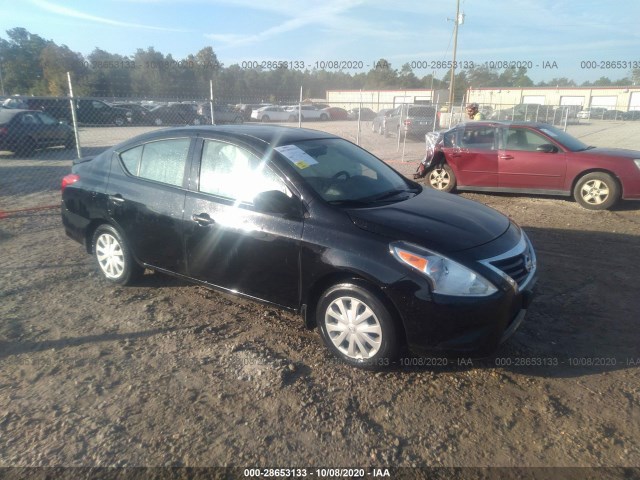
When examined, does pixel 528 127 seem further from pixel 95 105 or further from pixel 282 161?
pixel 95 105

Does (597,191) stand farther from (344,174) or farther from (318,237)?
(318,237)

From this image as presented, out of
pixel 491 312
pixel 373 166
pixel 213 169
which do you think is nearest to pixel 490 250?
pixel 491 312

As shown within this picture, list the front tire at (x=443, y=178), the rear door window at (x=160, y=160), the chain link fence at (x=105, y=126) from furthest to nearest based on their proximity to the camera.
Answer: the chain link fence at (x=105, y=126) < the front tire at (x=443, y=178) < the rear door window at (x=160, y=160)

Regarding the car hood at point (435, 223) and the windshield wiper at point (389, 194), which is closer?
the car hood at point (435, 223)

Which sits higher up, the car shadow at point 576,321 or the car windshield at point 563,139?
the car windshield at point 563,139

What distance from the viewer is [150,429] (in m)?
2.59

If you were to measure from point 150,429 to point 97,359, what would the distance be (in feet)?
3.26

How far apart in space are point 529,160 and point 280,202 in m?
6.57

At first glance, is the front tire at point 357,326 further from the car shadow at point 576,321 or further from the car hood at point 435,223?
the car hood at point 435,223

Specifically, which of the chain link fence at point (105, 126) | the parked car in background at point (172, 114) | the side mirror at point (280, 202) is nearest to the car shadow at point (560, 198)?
the chain link fence at point (105, 126)

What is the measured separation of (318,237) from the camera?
10.4 ft

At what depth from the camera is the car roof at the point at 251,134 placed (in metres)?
3.71

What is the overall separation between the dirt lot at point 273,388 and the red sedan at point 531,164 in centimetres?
367

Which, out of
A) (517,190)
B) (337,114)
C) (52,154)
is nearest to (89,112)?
(52,154)
